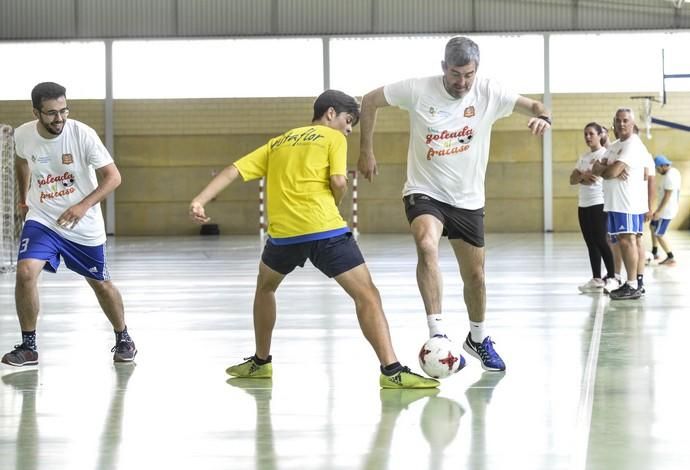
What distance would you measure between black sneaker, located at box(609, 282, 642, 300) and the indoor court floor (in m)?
0.15

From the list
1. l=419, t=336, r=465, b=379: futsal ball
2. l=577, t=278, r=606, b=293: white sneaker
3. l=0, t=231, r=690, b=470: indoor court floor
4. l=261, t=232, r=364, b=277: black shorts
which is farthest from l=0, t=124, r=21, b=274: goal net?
l=419, t=336, r=465, b=379: futsal ball

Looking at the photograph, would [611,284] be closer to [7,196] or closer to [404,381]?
[404,381]

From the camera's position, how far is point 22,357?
7.38 meters

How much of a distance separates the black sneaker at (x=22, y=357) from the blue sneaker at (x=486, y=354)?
279 centimetres

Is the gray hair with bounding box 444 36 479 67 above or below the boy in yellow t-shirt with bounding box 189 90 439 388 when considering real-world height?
above

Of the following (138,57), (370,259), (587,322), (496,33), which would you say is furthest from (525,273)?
(138,57)

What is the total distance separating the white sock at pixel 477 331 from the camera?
719 centimetres

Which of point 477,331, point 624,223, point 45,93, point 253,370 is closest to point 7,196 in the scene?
point 624,223

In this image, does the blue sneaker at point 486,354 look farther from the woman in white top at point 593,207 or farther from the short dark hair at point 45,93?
the woman in white top at point 593,207

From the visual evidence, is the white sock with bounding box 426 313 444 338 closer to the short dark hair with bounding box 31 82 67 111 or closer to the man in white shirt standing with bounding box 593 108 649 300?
the short dark hair with bounding box 31 82 67 111

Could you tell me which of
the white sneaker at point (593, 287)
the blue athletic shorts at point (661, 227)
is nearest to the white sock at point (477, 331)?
the white sneaker at point (593, 287)

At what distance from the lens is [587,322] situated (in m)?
9.70

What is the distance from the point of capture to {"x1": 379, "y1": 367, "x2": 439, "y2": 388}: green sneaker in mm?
6348

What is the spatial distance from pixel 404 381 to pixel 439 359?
0.25 m
